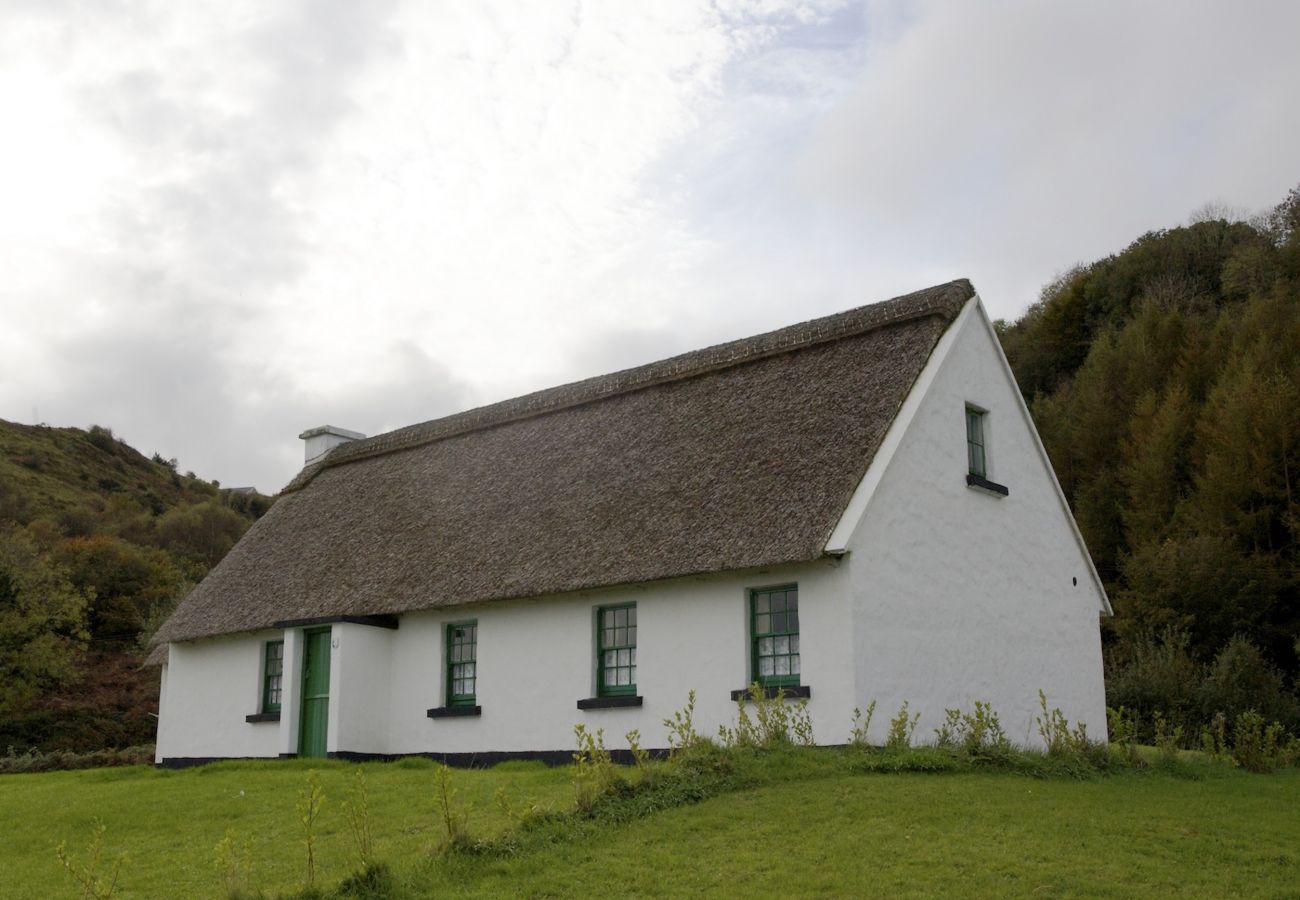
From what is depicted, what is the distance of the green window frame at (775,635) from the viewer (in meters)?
15.0

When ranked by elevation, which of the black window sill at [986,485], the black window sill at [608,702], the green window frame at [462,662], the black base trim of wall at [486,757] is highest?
the black window sill at [986,485]

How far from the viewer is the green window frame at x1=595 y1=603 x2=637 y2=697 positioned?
16.7 meters

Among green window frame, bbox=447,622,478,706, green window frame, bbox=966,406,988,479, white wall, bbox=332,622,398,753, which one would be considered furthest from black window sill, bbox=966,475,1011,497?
white wall, bbox=332,622,398,753

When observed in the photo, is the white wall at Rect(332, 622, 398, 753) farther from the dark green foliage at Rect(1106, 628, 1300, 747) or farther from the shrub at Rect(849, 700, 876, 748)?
the dark green foliage at Rect(1106, 628, 1300, 747)

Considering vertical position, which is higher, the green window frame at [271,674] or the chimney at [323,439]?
the chimney at [323,439]

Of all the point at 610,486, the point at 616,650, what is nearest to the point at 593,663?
the point at 616,650

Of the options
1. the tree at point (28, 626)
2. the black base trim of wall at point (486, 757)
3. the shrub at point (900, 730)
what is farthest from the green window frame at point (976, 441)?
the tree at point (28, 626)

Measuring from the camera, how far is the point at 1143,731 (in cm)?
2441

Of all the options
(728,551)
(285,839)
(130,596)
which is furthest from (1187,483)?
(130,596)

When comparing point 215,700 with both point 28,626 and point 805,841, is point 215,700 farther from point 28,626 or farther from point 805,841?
point 805,841

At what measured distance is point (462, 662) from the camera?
62.2 ft

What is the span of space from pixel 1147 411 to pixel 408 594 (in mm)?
27858

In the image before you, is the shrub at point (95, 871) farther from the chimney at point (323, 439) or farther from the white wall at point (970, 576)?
the chimney at point (323, 439)

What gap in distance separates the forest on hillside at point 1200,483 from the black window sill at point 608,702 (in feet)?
43.9
